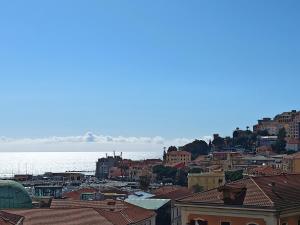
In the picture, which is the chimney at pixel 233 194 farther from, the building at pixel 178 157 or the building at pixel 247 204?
the building at pixel 178 157

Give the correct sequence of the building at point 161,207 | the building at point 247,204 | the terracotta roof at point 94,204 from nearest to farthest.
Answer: the building at point 247,204 < the terracotta roof at point 94,204 < the building at point 161,207

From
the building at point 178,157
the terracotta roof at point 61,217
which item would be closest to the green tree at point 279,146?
the building at point 178,157

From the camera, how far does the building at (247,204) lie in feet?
96.6

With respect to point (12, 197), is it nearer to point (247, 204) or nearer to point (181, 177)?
point (247, 204)

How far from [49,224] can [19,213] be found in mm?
2428

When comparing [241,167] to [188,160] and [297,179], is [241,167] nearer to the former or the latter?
[188,160]

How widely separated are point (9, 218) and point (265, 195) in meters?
16.4

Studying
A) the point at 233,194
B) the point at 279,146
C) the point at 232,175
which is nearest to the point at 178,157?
the point at 279,146

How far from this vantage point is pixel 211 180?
11400 centimetres

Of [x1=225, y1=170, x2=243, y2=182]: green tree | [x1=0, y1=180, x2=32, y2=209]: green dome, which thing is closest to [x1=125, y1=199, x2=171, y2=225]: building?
[x1=0, y1=180, x2=32, y2=209]: green dome

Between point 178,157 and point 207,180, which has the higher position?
point 178,157

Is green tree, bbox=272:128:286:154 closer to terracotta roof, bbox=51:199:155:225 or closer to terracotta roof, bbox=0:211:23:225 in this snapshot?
terracotta roof, bbox=51:199:155:225

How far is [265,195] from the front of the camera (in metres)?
30.5

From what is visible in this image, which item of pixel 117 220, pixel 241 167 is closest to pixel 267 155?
pixel 241 167
